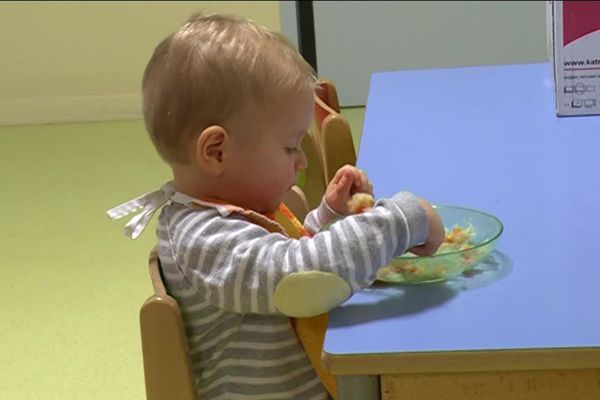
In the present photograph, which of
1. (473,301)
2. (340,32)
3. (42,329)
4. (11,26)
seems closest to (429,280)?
(473,301)

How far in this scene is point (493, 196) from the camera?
1.14 m

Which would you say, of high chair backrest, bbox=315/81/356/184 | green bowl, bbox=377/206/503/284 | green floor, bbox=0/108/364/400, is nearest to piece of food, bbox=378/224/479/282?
green bowl, bbox=377/206/503/284

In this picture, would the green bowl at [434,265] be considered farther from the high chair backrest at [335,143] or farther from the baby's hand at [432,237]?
the high chair backrest at [335,143]

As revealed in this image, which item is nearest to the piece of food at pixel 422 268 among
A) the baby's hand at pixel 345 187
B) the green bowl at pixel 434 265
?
the green bowl at pixel 434 265

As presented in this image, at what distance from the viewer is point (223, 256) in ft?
2.96

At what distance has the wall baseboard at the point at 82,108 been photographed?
12.4ft

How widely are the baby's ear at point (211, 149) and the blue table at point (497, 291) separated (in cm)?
20

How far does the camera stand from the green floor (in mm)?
1965

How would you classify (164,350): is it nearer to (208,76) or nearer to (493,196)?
(208,76)

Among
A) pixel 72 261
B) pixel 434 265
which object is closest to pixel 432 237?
pixel 434 265

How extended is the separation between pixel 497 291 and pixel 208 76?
0.33m

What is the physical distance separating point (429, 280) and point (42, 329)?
4.71 feet

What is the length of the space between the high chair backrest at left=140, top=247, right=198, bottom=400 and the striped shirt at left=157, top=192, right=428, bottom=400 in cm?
4

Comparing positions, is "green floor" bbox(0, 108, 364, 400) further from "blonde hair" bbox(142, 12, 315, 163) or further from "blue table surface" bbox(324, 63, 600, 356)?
"blonde hair" bbox(142, 12, 315, 163)
